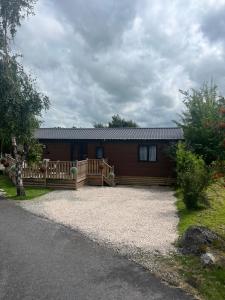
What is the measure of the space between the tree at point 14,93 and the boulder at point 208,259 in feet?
39.0

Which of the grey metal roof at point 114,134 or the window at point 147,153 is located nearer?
the window at point 147,153

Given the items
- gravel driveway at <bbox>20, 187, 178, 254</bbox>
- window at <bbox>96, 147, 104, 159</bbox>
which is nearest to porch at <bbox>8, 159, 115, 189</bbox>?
gravel driveway at <bbox>20, 187, 178, 254</bbox>

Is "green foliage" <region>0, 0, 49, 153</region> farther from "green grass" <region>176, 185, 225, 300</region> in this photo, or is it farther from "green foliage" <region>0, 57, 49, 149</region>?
"green grass" <region>176, 185, 225, 300</region>

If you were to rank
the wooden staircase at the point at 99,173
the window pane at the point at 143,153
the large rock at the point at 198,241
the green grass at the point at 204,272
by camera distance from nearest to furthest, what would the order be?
the green grass at the point at 204,272 → the large rock at the point at 198,241 → the wooden staircase at the point at 99,173 → the window pane at the point at 143,153

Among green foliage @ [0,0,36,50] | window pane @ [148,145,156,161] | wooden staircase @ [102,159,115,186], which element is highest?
green foliage @ [0,0,36,50]

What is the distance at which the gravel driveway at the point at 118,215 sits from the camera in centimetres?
1003

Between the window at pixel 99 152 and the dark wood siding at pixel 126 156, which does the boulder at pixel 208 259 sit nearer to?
the dark wood siding at pixel 126 156

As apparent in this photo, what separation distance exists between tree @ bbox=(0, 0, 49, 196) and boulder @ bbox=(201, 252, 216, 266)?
1188 cm

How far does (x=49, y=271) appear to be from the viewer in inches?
295

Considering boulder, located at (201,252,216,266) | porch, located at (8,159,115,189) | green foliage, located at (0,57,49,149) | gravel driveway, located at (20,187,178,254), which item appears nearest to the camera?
boulder, located at (201,252,216,266)

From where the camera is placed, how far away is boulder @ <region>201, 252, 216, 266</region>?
779 cm

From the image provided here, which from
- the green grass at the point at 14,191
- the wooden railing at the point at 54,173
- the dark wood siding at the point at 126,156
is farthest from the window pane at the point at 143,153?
the green grass at the point at 14,191

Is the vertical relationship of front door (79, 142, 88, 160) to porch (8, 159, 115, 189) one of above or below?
above

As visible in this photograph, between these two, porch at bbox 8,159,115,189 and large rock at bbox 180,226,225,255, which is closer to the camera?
large rock at bbox 180,226,225,255
